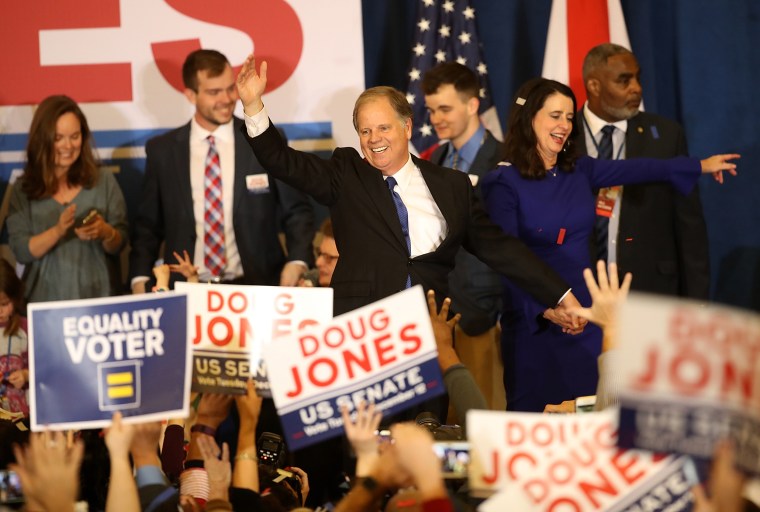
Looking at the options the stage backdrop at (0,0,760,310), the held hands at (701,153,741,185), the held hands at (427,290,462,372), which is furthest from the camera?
the stage backdrop at (0,0,760,310)

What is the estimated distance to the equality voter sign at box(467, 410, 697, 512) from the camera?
2.69m

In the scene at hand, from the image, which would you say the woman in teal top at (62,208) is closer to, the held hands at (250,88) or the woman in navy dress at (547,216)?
the held hands at (250,88)

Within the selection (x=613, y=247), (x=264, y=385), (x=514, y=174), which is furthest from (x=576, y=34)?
(x=264, y=385)

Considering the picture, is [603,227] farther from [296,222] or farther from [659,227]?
[296,222]

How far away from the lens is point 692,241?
5816 millimetres

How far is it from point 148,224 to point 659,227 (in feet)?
8.36

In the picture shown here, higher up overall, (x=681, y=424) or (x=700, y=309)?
(x=700, y=309)

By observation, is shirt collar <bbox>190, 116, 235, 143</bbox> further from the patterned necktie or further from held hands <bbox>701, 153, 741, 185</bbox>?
held hands <bbox>701, 153, 741, 185</bbox>

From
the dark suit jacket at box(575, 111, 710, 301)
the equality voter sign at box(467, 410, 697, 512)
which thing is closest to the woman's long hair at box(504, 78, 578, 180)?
the dark suit jacket at box(575, 111, 710, 301)

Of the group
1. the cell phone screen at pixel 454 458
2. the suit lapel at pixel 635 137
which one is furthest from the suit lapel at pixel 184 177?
the cell phone screen at pixel 454 458

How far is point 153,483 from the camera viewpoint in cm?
305

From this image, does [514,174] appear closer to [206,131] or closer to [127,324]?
[206,131]

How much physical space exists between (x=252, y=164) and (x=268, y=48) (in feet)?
2.48

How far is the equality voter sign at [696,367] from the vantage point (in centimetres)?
241
